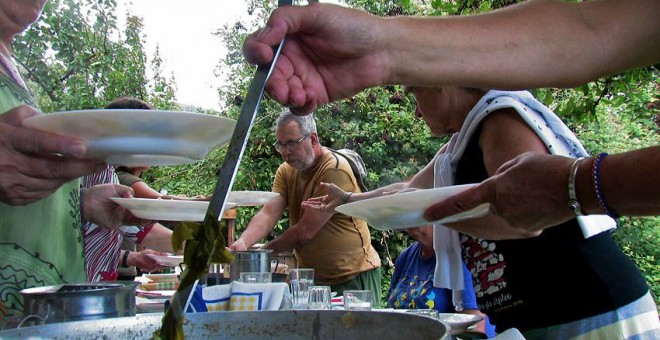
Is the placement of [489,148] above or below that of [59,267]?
above

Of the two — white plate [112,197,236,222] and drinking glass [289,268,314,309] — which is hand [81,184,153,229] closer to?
white plate [112,197,236,222]

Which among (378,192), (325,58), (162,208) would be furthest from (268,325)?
(378,192)

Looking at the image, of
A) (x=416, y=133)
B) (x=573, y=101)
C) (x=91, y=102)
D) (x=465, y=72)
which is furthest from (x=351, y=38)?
(x=416, y=133)

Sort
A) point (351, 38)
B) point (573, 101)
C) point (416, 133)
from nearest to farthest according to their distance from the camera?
point (351, 38) → point (573, 101) → point (416, 133)

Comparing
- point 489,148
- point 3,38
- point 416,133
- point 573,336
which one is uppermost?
point 416,133

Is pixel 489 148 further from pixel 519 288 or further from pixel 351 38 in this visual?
pixel 351 38

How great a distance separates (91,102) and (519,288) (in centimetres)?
624

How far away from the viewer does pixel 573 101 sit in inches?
140

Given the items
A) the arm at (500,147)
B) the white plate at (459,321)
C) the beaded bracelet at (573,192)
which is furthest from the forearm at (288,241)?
the beaded bracelet at (573,192)

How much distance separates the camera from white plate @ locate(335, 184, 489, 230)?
5.01 ft

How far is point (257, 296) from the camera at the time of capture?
7.22 feet

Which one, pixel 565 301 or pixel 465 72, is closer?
pixel 465 72

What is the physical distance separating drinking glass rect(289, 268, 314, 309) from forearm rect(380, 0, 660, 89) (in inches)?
67.8

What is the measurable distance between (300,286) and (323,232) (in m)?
1.48
